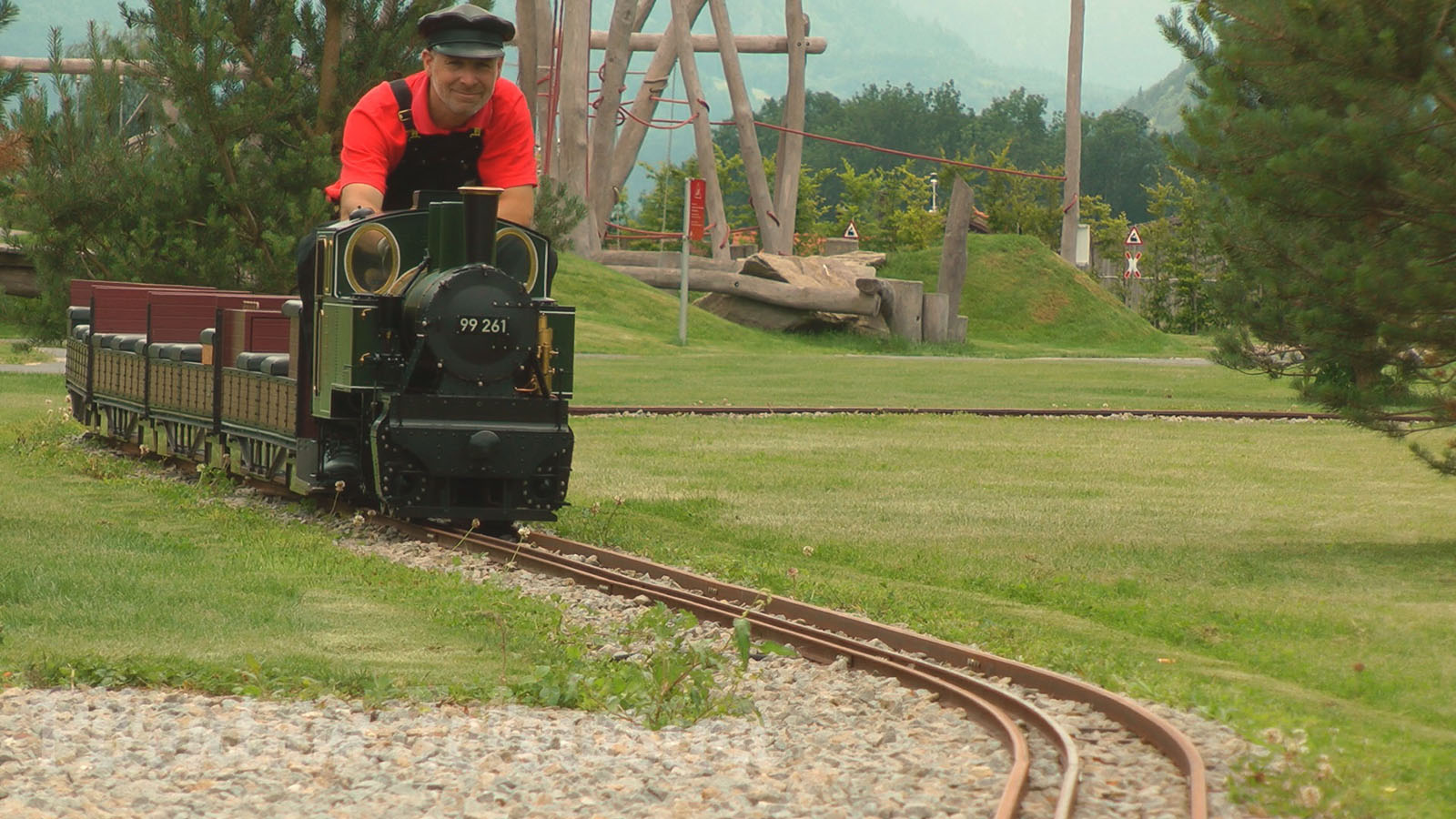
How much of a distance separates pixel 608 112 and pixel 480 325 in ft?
118

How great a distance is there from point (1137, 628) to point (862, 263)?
41.9 metres

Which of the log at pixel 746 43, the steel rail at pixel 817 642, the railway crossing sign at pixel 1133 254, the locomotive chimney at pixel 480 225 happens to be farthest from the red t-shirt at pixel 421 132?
the railway crossing sign at pixel 1133 254

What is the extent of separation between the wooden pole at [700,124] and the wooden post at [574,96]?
5026 mm

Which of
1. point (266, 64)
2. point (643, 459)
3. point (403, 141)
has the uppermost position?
point (266, 64)

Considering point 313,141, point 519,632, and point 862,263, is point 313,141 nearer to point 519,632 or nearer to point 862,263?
point 519,632

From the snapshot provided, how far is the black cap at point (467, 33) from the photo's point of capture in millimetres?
12477

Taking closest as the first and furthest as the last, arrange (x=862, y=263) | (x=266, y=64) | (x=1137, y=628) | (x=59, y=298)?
(x=1137, y=628) < (x=266, y=64) < (x=59, y=298) < (x=862, y=263)

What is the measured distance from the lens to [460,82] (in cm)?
1262

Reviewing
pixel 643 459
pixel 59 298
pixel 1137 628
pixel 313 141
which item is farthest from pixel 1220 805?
pixel 59 298

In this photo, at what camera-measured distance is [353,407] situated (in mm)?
13414

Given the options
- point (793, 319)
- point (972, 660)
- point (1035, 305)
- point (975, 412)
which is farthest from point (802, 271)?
point (972, 660)

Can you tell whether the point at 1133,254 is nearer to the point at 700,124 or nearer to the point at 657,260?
the point at 657,260

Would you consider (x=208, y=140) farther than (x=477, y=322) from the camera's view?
Yes

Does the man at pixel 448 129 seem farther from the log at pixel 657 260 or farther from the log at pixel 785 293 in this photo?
the log at pixel 657 260
